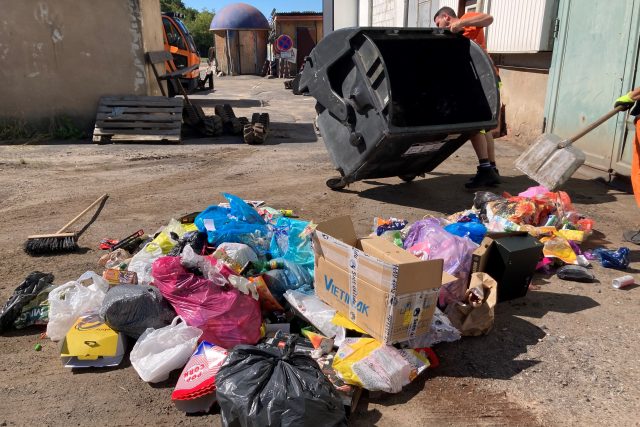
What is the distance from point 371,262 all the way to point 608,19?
5024 millimetres

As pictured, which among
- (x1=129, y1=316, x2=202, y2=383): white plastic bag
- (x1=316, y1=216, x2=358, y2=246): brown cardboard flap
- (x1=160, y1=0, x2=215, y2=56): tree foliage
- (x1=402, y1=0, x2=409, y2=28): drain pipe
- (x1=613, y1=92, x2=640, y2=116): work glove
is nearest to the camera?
(x1=129, y1=316, x2=202, y2=383): white plastic bag

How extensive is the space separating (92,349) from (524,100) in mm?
7080

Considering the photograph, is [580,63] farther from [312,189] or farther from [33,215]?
[33,215]

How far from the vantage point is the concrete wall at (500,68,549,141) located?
7393 millimetres

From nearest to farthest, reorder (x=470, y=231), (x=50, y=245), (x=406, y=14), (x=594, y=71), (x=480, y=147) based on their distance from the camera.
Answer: (x=470, y=231) < (x=50, y=245) < (x=480, y=147) < (x=594, y=71) < (x=406, y=14)

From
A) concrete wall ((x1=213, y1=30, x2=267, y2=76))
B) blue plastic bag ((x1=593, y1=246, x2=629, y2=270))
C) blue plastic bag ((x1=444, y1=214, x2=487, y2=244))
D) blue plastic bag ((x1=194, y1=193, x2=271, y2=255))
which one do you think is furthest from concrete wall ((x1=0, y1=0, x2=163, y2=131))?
concrete wall ((x1=213, y1=30, x2=267, y2=76))

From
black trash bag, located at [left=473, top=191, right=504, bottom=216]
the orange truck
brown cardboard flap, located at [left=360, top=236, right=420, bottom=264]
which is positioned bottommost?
black trash bag, located at [left=473, top=191, right=504, bottom=216]

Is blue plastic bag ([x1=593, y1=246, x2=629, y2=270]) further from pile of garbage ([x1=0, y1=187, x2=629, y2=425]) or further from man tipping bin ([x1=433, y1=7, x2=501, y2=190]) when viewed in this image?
man tipping bin ([x1=433, y1=7, x2=501, y2=190])

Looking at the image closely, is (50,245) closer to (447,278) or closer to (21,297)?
(21,297)

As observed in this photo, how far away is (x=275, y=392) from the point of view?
2.00 meters

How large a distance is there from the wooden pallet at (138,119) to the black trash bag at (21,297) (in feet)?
17.3

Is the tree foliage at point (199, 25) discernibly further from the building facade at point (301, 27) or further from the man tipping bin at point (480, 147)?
the man tipping bin at point (480, 147)

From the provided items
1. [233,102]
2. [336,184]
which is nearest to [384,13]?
[233,102]

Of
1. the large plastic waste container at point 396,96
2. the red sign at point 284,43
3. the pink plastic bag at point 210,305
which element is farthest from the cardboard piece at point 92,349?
the red sign at point 284,43
